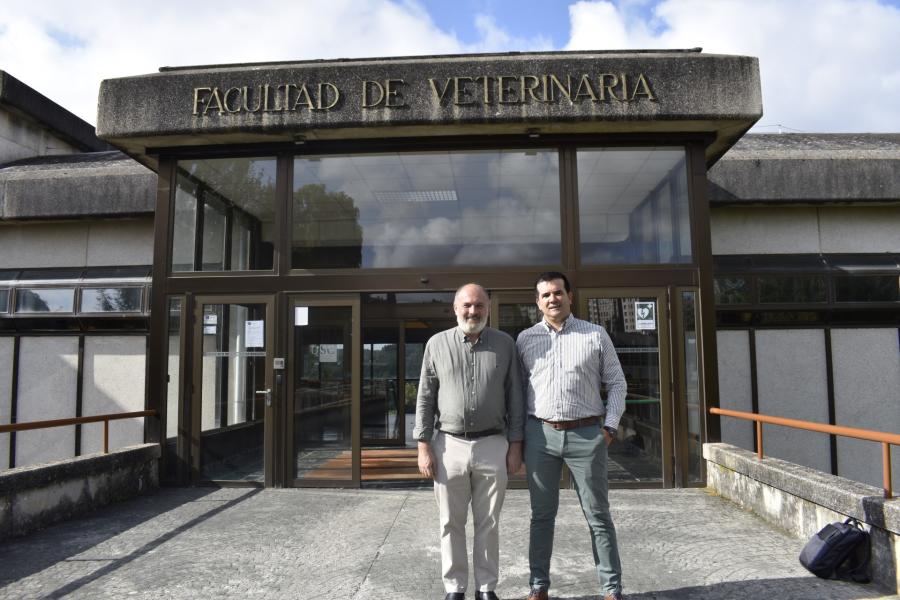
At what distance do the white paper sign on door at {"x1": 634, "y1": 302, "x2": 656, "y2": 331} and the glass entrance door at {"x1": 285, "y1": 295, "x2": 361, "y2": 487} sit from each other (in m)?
2.83

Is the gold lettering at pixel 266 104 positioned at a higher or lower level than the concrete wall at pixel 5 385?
higher

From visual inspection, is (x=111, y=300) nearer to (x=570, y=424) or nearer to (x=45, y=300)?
(x=45, y=300)

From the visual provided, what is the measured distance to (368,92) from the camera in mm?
5906

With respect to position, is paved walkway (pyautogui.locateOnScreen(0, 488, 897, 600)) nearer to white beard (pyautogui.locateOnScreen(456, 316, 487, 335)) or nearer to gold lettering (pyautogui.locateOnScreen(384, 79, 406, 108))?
white beard (pyautogui.locateOnScreen(456, 316, 487, 335))

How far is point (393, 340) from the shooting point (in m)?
9.77

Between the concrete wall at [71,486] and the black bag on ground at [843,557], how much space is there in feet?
18.0

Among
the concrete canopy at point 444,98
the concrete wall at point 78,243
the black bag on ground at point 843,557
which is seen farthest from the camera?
the concrete wall at point 78,243

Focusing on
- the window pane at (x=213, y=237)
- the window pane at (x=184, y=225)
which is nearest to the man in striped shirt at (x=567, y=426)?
the window pane at (x=213, y=237)

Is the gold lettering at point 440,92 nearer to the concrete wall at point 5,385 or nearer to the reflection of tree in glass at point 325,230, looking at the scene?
the reflection of tree in glass at point 325,230

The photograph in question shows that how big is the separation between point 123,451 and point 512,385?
434cm

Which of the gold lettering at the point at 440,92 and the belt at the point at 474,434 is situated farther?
the gold lettering at the point at 440,92

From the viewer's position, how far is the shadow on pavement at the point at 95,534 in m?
3.83

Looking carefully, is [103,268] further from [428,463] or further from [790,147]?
[790,147]

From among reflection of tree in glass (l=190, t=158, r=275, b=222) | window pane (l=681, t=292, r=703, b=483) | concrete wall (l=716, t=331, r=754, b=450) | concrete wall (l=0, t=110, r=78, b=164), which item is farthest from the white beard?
concrete wall (l=0, t=110, r=78, b=164)
